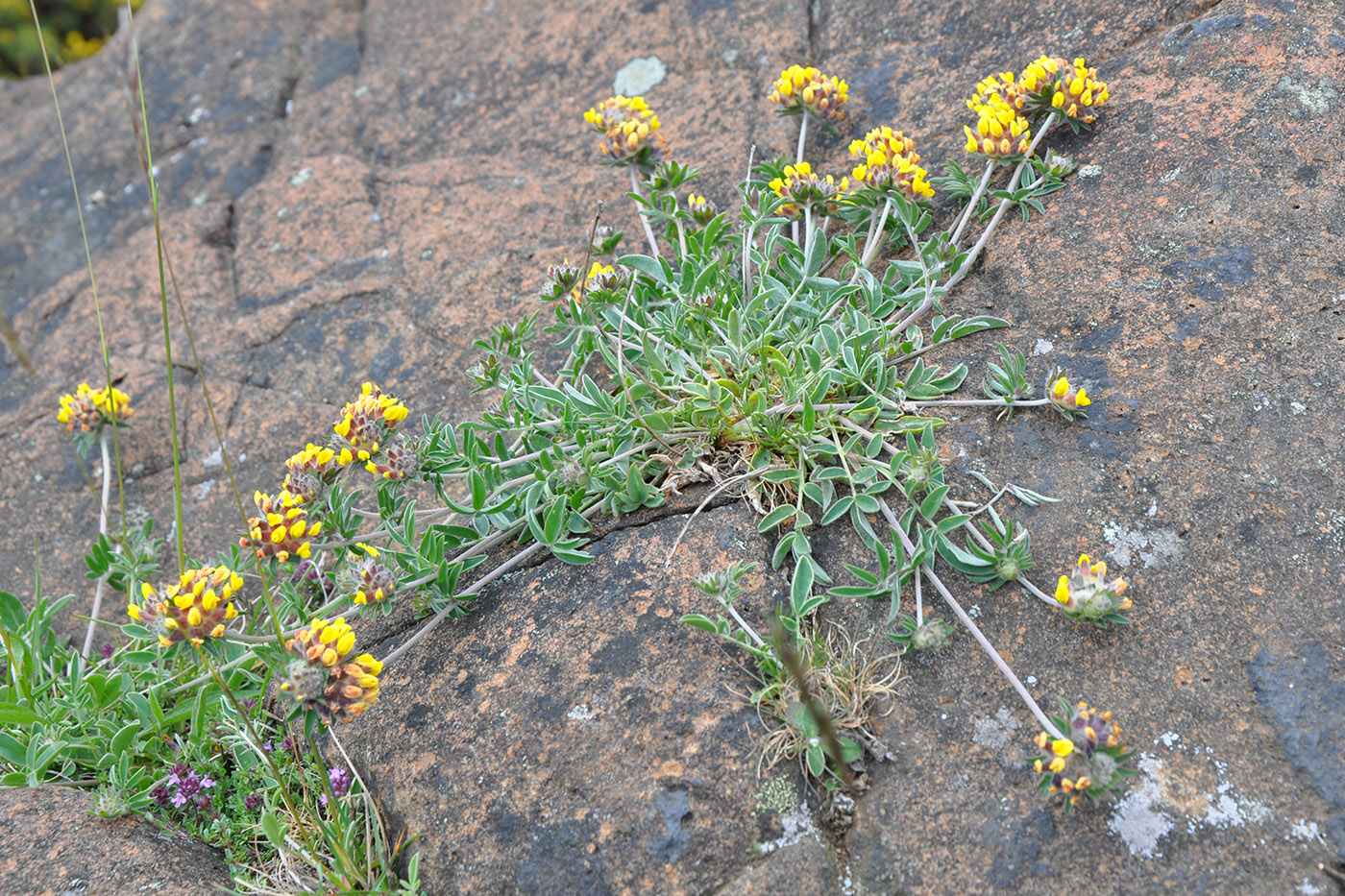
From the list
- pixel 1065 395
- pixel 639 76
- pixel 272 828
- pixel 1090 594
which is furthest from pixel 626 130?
pixel 272 828

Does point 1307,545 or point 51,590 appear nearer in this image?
point 1307,545

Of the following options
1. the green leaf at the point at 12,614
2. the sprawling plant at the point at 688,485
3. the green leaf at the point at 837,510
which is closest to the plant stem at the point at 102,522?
the sprawling plant at the point at 688,485

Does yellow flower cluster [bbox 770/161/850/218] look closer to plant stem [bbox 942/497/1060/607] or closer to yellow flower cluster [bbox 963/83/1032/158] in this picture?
yellow flower cluster [bbox 963/83/1032/158]

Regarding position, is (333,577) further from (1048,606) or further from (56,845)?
(1048,606)

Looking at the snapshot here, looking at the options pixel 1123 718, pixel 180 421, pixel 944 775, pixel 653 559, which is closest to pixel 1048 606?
pixel 1123 718

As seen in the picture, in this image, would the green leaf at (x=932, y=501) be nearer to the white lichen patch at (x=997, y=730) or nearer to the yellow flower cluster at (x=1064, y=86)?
the white lichen patch at (x=997, y=730)

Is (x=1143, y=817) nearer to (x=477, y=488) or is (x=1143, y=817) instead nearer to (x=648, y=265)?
(x=477, y=488)

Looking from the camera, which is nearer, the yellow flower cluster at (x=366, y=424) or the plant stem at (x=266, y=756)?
the plant stem at (x=266, y=756)
